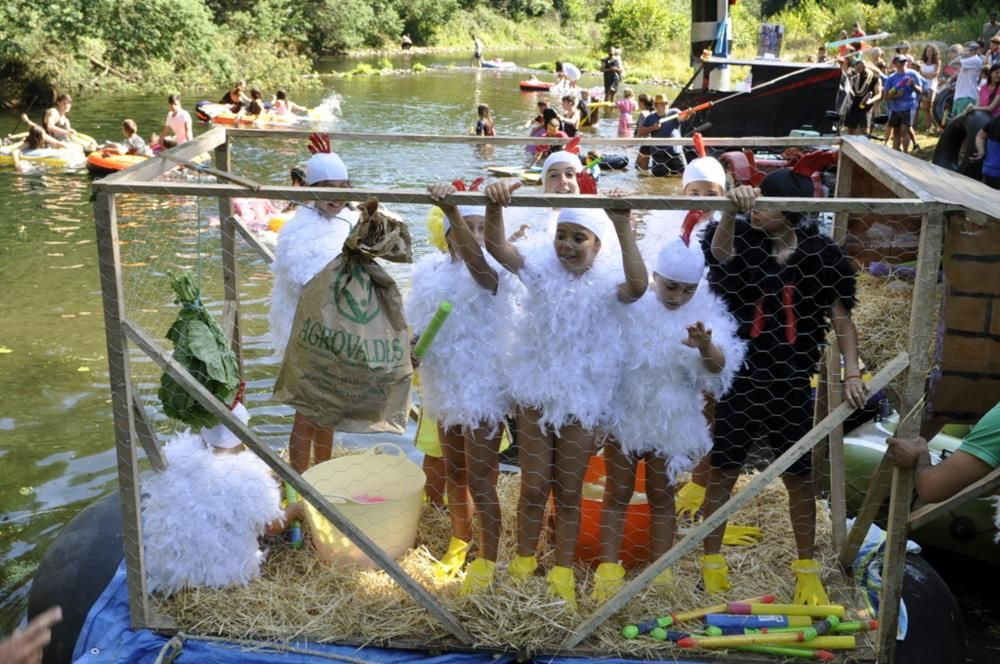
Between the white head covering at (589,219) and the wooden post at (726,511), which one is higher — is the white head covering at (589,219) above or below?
above

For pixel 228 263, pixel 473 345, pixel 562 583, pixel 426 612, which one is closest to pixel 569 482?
pixel 562 583

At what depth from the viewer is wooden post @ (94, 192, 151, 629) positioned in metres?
3.43

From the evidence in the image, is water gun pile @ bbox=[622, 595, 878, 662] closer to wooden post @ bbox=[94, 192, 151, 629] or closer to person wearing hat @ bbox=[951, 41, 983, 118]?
wooden post @ bbox=[94, 192, 151, 629]

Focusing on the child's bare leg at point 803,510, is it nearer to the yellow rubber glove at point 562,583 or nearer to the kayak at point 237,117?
the yellow rubber glove at point 562,583

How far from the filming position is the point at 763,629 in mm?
3730

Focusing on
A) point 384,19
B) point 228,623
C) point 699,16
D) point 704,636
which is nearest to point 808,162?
point 704,636

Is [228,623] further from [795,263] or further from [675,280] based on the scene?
[795,263]

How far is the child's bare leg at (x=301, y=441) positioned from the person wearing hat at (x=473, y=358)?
89 cm

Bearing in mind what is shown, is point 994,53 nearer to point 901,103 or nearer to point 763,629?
point 901,103

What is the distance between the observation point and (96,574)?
4.07 meters

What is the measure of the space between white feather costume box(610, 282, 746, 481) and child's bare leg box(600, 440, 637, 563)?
125 millimetres

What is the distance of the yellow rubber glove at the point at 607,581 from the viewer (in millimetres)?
3828

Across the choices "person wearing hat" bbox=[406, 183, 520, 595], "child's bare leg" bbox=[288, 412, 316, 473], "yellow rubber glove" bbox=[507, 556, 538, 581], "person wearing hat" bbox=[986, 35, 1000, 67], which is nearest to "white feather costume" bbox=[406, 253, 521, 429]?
"person wearing hat" bbox=[406, 183, 520, 595]

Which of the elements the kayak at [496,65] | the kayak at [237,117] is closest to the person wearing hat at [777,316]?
the kayak at [237,117]
